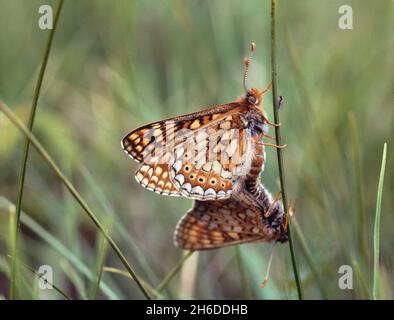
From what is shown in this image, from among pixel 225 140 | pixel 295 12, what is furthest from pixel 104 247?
pixel 295 12

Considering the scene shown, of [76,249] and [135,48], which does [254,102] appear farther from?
[135,48]

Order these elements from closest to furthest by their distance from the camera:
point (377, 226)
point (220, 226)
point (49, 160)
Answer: point (49, 160)
point (377, 226)
point (220, 226)

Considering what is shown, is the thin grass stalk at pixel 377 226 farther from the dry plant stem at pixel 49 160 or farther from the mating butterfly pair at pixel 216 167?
the dry plant stem at pixel 49 160

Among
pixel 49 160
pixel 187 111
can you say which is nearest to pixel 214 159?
pixel 49 160

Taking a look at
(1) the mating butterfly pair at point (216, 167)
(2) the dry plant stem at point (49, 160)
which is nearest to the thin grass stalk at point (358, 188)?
(1) the mating butterfly pair at point (216, 167)

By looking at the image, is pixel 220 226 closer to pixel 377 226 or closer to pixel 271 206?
pixel 271 206

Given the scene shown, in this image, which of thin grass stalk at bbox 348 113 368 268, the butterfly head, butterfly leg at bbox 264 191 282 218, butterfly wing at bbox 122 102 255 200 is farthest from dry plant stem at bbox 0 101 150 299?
thin grass stalk at bbox 348 113 368 268
